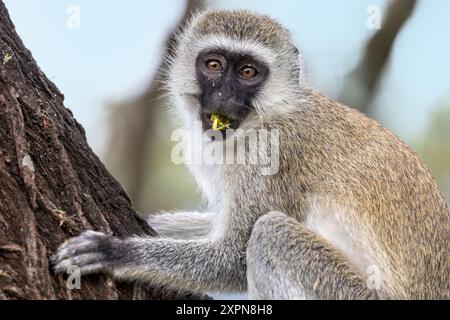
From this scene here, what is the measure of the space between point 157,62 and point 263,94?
1.36 meters

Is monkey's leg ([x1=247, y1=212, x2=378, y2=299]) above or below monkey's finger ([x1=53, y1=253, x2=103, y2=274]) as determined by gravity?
below

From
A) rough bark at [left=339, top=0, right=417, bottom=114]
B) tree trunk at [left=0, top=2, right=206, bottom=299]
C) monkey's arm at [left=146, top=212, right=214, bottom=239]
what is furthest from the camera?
rough bark at [left=339, top=0, right=417, bottom=114]

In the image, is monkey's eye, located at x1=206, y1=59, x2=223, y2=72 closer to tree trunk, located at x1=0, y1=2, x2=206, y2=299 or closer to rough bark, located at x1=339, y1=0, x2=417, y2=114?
tree trunk, located at x1=0, y1=2, x2=206, y2=299

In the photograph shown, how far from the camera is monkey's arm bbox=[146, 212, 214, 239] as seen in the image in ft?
20.3

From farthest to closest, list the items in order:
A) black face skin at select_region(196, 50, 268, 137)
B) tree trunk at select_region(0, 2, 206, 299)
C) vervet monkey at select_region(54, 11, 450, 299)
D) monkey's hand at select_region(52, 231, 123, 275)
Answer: black face skin at select_region(196, 50, 268, 137) < vervet monkey at select_region(54, 11, 450, 299) < monkey's hand at select_region(52, 231, 123, 275) < tree trunk at select_region(0, 2, 206, 299)

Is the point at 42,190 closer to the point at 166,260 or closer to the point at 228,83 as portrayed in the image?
the point at 166,260

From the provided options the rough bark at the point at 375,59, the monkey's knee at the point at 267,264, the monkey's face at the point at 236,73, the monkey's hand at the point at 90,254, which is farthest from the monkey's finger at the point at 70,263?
the rough bark at the point at 375,59

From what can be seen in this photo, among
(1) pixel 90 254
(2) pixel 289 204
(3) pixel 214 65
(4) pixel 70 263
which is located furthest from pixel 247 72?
(4) pixel 70 263

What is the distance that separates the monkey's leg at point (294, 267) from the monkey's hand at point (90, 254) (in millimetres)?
912

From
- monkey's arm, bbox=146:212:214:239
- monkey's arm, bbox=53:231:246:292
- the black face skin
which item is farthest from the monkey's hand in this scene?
monkey's arm, bbox=146:212:214:239
